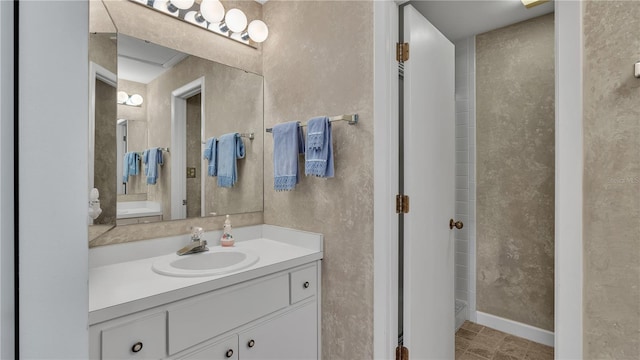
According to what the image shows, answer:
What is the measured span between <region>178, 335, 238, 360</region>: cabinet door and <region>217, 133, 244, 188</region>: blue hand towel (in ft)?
3.15

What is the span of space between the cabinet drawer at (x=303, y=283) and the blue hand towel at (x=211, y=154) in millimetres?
841

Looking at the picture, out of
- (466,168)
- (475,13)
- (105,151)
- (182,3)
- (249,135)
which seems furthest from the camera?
(466,168)

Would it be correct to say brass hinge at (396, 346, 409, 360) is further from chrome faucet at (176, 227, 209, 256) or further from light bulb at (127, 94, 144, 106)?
light bulb at (127, 94, 144, 106)

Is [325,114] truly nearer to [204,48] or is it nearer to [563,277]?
[204,48]

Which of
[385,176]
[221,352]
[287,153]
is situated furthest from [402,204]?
[221,352]

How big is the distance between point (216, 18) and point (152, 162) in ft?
3.02

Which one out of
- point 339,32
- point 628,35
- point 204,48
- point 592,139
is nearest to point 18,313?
point 592,139

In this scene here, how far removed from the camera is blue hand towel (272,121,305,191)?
1748 millimetres

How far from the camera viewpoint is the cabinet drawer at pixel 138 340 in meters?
1.03

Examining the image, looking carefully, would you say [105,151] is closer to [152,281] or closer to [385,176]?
[152,281]

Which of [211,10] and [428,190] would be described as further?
[211,10]

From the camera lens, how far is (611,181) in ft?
3.30

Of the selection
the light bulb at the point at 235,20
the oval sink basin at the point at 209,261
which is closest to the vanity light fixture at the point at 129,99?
the light bulb at the point at 235,20

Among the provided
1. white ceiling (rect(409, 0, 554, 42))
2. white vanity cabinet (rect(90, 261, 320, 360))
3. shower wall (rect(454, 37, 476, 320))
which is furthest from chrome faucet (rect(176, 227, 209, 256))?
shower wall (rect(454, 37, 476, 320))
